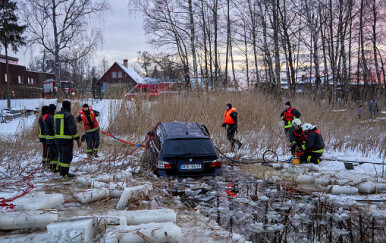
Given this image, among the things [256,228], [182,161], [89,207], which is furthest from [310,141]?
[89,207]

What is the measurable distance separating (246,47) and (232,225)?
1222 inches

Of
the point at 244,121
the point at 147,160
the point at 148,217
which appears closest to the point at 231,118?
the point at 244,121

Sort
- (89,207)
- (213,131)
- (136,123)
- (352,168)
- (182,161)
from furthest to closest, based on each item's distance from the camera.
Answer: (136,123) < (213,131) < (352,168) < (182,161) < (89,207)

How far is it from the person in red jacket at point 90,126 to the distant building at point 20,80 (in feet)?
75.8

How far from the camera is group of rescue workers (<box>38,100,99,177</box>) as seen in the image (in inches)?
293

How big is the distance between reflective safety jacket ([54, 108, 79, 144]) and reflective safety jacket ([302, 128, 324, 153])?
19.0 feet

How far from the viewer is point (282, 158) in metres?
10.2

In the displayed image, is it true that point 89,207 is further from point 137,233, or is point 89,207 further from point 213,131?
point 213,131

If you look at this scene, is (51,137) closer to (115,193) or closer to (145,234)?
(115,193)

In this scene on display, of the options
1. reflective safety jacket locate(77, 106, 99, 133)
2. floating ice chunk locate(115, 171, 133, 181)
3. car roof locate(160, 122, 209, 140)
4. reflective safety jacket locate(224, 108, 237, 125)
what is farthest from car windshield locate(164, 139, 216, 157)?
reflective safety jacket locate(224, 108, 237, 125)

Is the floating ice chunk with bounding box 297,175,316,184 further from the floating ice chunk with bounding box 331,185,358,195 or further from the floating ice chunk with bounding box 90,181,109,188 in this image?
the floating ice chunk with bounding box 90,181,109,188

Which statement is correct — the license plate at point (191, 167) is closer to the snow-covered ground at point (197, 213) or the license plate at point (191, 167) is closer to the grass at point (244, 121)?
the snow-covered ground at point (197, 213)

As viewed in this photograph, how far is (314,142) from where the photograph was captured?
344 inches

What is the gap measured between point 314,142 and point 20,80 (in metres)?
45.3
